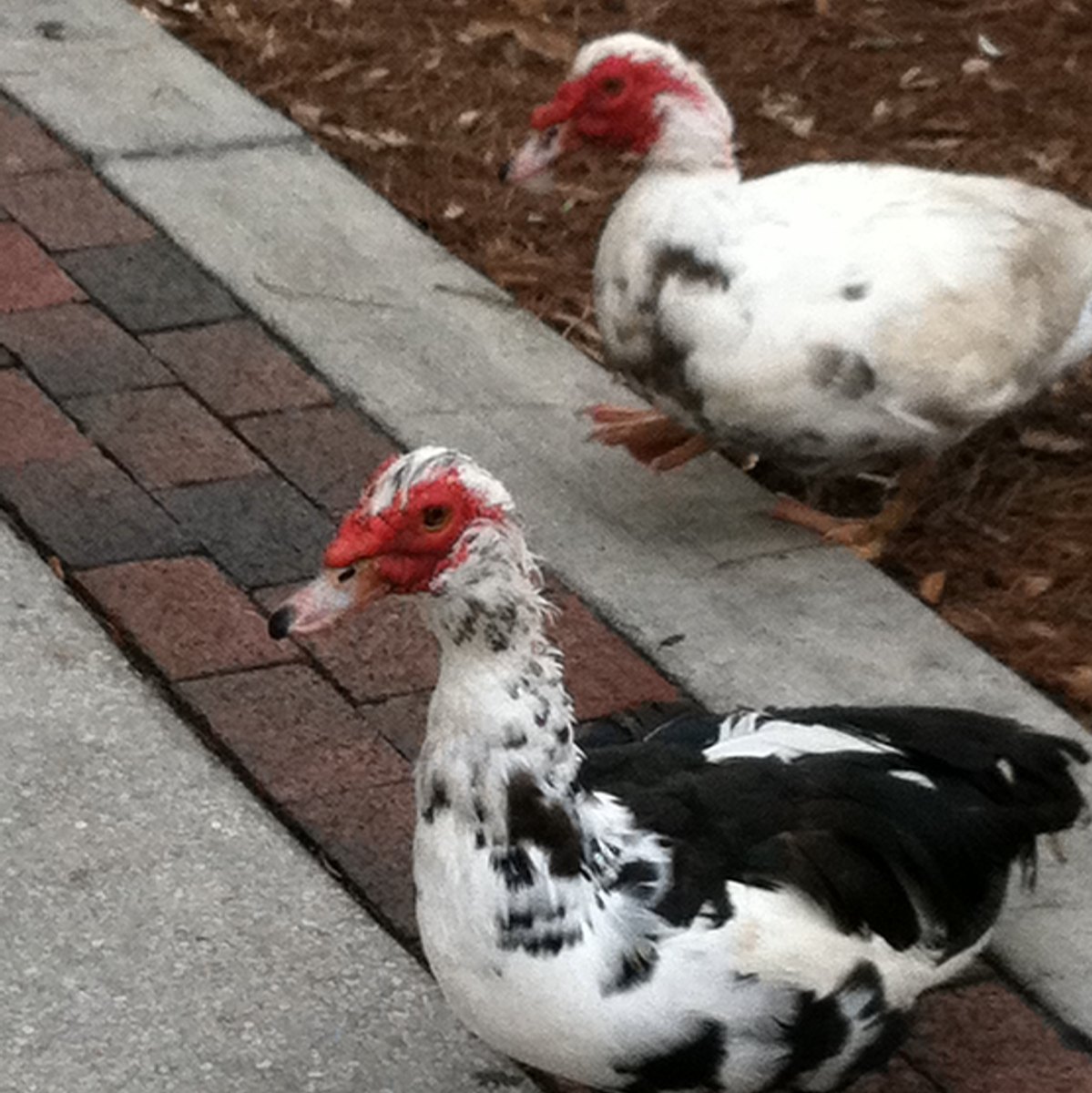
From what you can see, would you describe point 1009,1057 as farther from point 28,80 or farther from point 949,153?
point 28,80

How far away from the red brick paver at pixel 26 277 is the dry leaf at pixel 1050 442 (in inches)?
70.7

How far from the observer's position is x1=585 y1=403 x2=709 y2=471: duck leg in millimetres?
4402

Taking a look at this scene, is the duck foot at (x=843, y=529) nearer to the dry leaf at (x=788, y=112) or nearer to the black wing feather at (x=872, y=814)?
the black wing feather at (x=872, y=814)

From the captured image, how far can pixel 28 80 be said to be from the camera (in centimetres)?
572

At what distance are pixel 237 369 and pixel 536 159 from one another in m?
0.70

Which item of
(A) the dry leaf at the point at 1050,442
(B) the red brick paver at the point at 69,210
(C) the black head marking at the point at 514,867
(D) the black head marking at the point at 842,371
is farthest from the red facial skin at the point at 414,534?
(B) the red brick paver at the point at 69,210

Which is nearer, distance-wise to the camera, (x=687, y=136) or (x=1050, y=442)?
(x=687, y=136)

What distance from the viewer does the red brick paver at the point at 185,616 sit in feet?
12.6

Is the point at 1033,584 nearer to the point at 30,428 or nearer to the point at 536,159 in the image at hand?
the point at 536,159

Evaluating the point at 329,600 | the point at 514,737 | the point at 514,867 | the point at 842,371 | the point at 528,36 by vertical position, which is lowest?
the point at 528,36

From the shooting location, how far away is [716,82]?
5867 millimetres

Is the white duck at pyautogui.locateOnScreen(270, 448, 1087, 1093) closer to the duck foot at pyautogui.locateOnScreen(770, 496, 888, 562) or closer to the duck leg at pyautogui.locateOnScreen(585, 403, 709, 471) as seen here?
the duck foot at pyautogui.locateOnScreen(770, 496, 888, 562)

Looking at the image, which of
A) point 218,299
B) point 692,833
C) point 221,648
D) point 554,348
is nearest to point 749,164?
point 554,348

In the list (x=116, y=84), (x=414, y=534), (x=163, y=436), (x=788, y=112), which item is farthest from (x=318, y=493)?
(x=788, y=112)
